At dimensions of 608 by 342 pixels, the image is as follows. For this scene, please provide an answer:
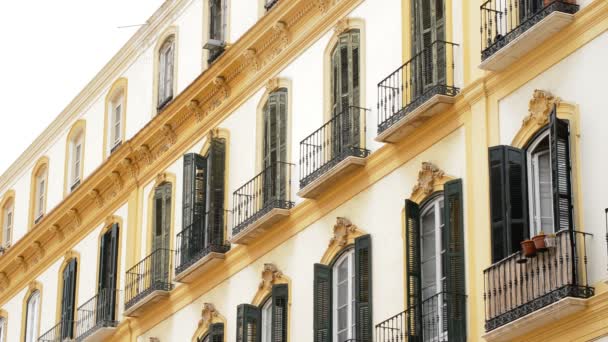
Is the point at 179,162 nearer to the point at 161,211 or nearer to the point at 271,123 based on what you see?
the point at 161,211

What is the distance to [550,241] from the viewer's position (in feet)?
76.6

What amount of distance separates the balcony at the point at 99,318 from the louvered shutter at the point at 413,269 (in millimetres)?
13593

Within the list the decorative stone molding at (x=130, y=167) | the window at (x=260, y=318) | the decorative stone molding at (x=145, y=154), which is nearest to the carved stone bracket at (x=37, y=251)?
the decorative stone molding at (x=130, y=167)

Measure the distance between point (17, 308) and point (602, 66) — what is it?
86.4 feet

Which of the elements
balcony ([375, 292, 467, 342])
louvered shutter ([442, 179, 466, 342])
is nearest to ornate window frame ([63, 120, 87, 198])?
balcony ([375, 292, 467, 342])

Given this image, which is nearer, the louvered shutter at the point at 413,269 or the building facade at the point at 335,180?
the building facade at the point at 335,180

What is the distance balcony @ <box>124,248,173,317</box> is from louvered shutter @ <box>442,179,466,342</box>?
11.5 metres

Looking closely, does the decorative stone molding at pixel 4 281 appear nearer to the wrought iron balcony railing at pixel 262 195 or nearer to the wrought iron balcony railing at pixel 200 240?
the wrought iron balcony railing at pixel 200 240

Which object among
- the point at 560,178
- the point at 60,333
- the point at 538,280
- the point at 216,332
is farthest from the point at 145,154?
the point at 538,280

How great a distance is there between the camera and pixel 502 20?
86.0ft

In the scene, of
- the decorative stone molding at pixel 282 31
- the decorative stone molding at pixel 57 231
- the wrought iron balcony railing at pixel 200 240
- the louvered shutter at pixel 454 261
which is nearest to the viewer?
the louvered shutter at pixel 454 261

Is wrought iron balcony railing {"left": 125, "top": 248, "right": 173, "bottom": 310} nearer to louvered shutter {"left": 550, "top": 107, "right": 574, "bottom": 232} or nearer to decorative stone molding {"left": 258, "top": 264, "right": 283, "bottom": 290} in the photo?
decorative stone molding {"left": 258, "top": 264, "right": 283, "bottom": 290}

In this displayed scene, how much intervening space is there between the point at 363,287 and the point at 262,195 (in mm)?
5021

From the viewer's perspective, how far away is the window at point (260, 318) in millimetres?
31281
